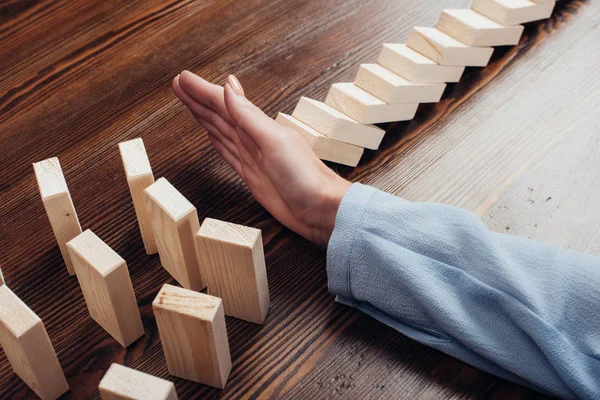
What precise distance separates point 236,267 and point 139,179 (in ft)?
0.53

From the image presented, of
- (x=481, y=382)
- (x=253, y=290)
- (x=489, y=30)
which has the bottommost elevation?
(x=481, y=382)

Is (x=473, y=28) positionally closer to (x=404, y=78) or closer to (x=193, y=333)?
(x=404, y=78)

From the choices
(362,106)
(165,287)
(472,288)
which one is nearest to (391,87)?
(362,106)

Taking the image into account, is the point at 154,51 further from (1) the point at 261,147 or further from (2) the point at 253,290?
(2) the point at 253,290

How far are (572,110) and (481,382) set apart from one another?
492 mm

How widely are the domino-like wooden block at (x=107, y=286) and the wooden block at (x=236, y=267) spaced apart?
3.3 inches

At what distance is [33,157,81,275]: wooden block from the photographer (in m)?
0.68

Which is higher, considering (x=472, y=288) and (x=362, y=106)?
(x=362, y=106)

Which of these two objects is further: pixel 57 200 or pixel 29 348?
pixel 57 200

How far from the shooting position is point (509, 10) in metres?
1.00

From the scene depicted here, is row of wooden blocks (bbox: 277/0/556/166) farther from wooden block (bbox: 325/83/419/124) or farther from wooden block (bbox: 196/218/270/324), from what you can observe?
wooden block (bbox: 196/218/270/324)

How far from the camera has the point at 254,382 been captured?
0.65m

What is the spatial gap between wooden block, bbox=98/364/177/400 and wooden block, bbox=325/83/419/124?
47 cm

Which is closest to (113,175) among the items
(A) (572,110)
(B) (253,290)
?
(B) (253,290)
